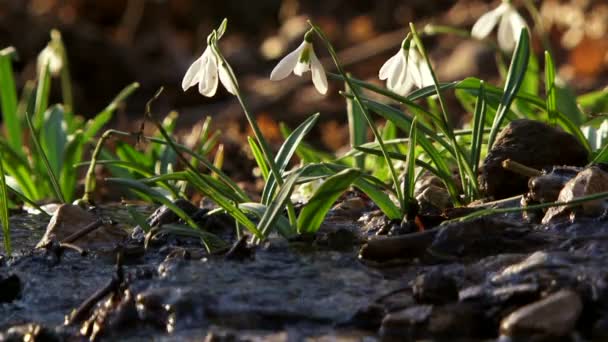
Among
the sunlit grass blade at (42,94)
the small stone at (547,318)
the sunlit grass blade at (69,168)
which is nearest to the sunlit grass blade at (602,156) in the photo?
the small stone at (547,318)

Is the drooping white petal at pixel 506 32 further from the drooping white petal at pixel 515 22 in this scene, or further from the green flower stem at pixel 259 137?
the green flower stem at pixel 259 137

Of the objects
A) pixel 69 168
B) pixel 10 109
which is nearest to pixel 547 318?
pixel 69 168

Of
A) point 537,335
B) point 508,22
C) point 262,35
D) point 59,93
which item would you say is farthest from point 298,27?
point 537,335

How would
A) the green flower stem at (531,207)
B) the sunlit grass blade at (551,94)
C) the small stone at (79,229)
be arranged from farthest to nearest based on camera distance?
the sunlit grass blade at (551,94), the small stone at (79,229), the green flower stem at (531,207)

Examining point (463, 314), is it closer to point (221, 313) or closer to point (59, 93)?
point (221, 313)

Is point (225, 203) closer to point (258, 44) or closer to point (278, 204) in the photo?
point (278, 204)

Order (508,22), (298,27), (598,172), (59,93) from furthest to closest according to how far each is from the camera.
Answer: (298,27) → (59,93) → (508,22) → (598,172)
